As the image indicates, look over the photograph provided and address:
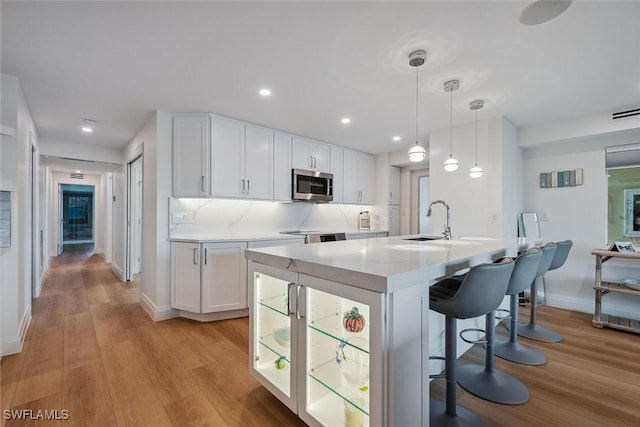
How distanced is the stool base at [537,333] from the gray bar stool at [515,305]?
30 centimetres

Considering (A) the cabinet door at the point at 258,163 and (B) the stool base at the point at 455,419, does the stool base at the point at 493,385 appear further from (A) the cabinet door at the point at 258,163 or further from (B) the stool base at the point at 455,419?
(A) the cabinet door at the point at 258,163

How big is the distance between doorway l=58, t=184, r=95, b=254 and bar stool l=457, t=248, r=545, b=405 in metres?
10.4

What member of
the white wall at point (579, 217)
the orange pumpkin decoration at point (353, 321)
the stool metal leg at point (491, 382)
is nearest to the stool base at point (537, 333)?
the stool metal leg at point (491, 382)

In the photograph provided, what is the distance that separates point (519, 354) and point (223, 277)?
2.94m

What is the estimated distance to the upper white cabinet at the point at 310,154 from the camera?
4.22m

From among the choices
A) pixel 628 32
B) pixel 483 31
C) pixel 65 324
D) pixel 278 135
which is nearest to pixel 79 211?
pixel 65 324

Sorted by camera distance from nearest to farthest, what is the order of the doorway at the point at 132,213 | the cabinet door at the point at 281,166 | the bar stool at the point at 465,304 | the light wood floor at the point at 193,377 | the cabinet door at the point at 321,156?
the bar stool at the point at 465,304
the light wood floor at the point at 193,377
the cabinet door at the point at 281,166
the cabinet door at the point at 321,156
the doorway at the point at 132,213

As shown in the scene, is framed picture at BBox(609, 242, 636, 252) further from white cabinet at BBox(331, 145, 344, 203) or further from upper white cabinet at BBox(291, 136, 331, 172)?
upper white cabinet at BBox(291, 136, 331, 172)

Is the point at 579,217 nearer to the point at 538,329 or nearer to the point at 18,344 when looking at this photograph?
the point at 538,329

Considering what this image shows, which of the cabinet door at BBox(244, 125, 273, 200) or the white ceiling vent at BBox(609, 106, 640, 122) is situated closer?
the white ceiling vent at BBox(609, 106, 640, 122)

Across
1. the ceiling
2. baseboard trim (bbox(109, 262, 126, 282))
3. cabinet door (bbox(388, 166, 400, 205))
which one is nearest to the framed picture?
the ceiling

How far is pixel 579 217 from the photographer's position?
11.7 feet

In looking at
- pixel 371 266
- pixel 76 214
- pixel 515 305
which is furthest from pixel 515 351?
pixel 76 214

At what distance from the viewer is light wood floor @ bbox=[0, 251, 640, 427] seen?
1686mm
